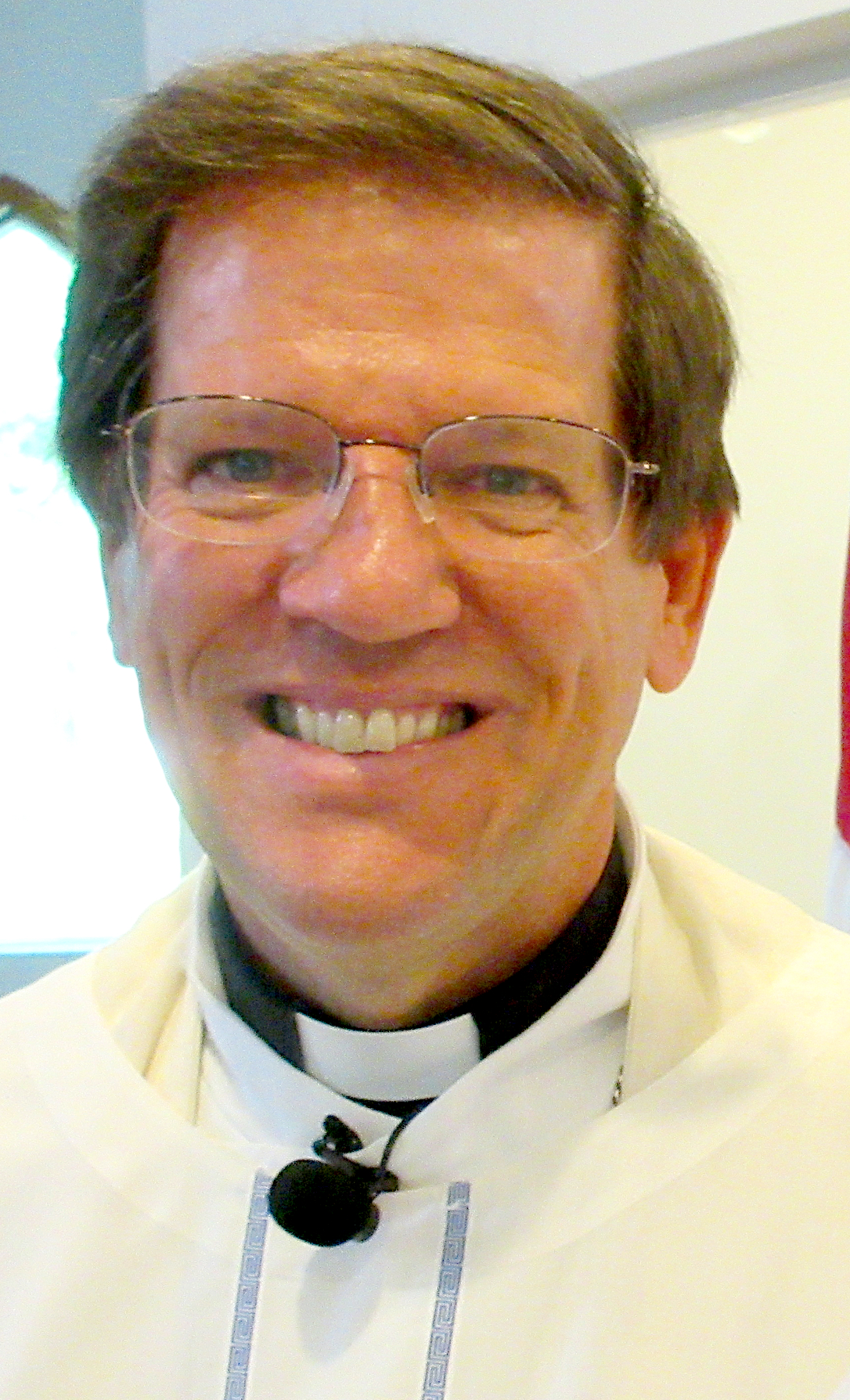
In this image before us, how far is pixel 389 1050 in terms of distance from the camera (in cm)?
92

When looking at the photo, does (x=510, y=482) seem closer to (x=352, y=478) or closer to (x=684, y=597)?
(x=352, y=478)

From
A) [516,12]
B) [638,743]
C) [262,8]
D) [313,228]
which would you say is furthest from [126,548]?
[262,8]

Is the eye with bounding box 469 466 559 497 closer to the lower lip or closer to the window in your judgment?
the lower lip

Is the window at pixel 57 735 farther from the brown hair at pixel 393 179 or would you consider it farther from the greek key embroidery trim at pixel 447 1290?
the greek key embroidery trim at pixel 447 1290

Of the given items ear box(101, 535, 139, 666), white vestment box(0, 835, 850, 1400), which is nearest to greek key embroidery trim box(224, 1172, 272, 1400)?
white vestment box(0, 835, 850, 1400)

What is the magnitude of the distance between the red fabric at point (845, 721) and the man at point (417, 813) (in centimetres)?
55

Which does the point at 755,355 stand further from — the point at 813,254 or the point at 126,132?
the point at 126,132

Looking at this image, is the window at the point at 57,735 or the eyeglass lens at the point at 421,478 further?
the window at the point at 57,735

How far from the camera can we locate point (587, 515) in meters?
0.87

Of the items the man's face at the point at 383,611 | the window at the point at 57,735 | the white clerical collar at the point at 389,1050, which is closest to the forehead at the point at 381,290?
the man's face at the point at 383,611

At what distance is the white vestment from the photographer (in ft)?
2.61

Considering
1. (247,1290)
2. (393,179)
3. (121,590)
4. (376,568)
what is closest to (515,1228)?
(247,1290)

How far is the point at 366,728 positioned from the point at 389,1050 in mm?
258

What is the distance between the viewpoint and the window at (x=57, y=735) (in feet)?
7.09
